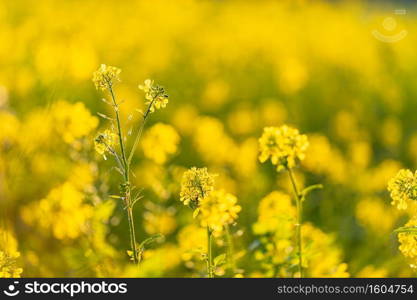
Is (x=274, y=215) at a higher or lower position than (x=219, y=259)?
higher

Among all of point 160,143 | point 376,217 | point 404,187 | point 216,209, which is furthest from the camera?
point 376,217

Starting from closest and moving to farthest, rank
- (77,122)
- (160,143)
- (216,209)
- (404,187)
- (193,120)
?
(216,209) → (404,187) → (77,122) → (160,143) → (193,120)

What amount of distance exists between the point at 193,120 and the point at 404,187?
10.4 feet

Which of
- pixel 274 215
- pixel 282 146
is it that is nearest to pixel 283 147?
pixel 282 146

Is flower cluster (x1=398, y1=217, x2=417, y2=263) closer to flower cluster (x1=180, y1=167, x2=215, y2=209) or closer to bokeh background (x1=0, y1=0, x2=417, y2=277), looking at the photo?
bokeh background (x1=0, y1=0, x2=417, y2=277)

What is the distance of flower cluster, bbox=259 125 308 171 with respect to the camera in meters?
1.86

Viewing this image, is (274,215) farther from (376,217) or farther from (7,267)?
(376,217)

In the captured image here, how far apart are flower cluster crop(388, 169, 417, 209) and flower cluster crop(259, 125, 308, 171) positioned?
253mm

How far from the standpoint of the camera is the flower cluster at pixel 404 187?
5.82 ft

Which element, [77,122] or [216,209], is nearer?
[216,209]

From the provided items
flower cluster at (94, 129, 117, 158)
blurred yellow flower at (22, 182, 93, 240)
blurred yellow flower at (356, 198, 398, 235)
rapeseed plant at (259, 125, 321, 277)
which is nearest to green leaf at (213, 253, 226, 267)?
rapeseed plant at (259, 125, 321, 277)

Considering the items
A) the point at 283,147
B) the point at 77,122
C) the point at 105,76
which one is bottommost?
the point at 283,147

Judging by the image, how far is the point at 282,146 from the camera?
1.85 metres

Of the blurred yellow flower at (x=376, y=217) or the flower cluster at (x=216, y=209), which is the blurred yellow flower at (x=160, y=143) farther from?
the blurred yellow flower at (x=376, y=217)
